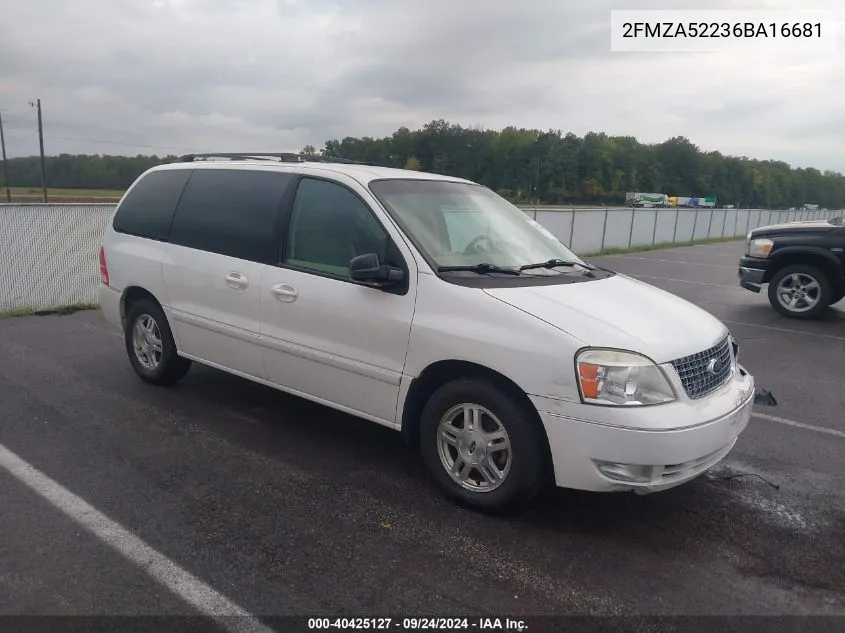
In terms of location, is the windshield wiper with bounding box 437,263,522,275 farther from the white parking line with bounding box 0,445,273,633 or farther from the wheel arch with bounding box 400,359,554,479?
the white parking line with bounding box 0,445,273,633

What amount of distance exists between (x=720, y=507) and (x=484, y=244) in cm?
201

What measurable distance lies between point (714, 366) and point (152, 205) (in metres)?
4.33

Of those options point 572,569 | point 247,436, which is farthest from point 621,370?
point 247,436

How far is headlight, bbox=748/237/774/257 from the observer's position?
10000 millimetres

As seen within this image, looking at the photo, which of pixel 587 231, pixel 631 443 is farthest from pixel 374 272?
pixel 587 231

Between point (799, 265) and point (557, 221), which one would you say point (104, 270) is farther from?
point (557, 221)

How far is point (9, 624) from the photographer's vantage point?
102 inches

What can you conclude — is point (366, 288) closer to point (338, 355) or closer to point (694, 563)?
point (338, 355)

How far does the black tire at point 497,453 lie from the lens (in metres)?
3.34

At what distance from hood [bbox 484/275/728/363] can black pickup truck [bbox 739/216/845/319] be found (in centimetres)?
684

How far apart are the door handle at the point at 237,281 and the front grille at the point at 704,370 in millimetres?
2728

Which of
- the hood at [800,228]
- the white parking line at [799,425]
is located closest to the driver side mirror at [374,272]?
the white parking line at [799,425]

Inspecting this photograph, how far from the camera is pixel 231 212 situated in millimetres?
4797

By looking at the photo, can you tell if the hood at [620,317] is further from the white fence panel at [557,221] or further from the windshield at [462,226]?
the white fence panel at [557,221]
